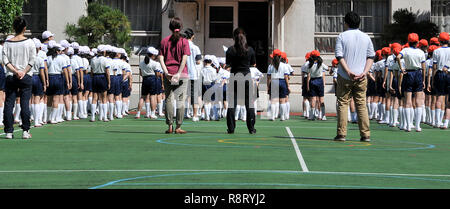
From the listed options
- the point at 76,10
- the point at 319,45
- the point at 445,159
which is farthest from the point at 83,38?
the point at 445,159

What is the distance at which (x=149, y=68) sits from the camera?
24.1 meters

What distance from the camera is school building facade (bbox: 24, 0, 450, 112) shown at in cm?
3206

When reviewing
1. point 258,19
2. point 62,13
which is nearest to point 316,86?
point 258,19

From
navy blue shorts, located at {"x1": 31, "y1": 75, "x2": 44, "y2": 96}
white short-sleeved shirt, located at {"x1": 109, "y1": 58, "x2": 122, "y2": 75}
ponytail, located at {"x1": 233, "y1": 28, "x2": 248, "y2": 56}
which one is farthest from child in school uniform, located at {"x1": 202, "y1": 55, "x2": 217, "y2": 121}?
ponytail, located at {"x1": 233, "y1": 28, "x2": 248, "y2": 56}

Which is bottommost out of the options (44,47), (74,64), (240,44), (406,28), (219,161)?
(219,161)

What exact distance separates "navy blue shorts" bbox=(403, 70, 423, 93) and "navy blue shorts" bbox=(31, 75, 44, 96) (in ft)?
27.7

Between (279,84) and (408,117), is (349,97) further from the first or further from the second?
(279,84)

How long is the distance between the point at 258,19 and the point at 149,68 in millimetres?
9988

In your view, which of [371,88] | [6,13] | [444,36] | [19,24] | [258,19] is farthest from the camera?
[258,19]

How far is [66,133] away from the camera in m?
17.0

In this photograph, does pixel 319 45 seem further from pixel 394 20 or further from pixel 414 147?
pixel 414 147

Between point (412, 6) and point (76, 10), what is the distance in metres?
13.0

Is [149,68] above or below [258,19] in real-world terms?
below
